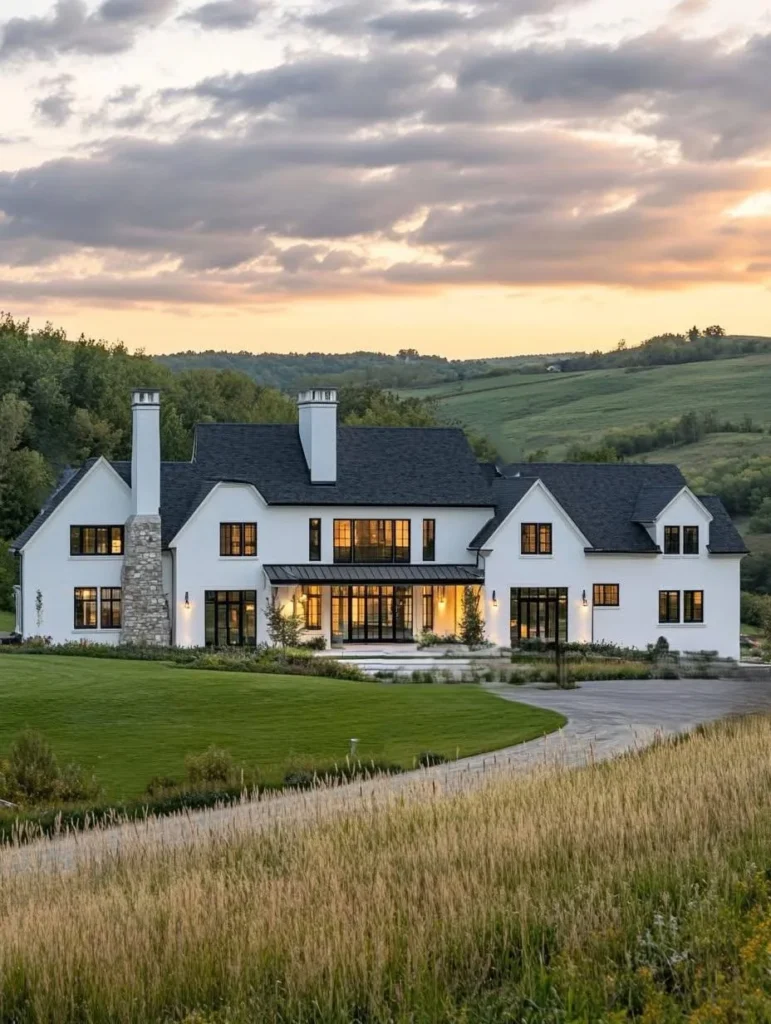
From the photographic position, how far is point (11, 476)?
77125 millimetres

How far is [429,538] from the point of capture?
2194 inches

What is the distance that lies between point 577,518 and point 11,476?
33.1 metres

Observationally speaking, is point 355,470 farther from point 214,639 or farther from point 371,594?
point 214,639

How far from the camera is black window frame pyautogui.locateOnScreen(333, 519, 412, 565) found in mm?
55031

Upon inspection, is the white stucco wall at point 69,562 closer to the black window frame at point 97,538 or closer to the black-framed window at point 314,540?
the black window frame at point 97,538

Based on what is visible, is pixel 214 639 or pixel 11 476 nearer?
pixel 214 639

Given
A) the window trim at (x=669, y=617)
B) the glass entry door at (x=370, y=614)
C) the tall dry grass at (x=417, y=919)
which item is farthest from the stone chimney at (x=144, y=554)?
the tall dry grass at (x=417, y=919)

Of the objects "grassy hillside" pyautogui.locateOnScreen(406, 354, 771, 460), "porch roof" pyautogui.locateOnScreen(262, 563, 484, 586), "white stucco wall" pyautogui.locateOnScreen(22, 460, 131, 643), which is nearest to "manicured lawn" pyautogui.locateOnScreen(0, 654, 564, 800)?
"white stucco wall" pyautogui.locateOnScreen(22, 460, 131, 643)

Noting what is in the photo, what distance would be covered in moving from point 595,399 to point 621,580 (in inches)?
4655

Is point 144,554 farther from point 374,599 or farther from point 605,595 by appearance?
point 605,595

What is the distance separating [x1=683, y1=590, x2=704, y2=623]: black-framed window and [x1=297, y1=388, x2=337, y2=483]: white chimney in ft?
45.2

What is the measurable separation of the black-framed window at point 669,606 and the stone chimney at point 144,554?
1807 centimetres

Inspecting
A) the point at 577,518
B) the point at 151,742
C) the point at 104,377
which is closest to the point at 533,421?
the point at 104,377

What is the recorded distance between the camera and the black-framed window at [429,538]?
2190 inches
